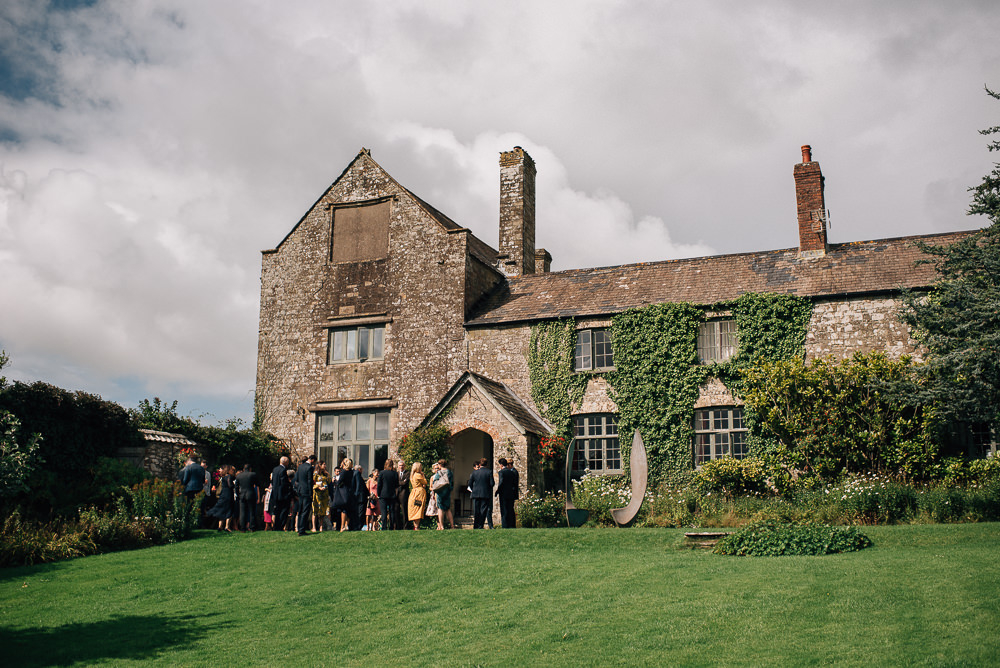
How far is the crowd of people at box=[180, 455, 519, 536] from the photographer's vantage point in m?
18.5

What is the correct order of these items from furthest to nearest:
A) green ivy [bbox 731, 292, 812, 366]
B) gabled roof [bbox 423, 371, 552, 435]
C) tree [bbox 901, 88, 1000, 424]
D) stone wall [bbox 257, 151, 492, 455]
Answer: stone wall [bbox 257, 151, 492, 455] < green ivy [bbox 731, 292, 812, 366] < gabled roof [bbox 423, 371, 552, 435] < tree [bbox 901, 88, 1000, 424]

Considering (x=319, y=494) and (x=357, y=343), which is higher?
(x=357, y=343)

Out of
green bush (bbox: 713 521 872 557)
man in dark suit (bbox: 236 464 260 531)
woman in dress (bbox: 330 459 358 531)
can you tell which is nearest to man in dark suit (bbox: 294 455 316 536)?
woman in dress (bbox: 330 459 358 531)

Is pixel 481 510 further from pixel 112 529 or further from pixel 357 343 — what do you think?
pixel 357 343

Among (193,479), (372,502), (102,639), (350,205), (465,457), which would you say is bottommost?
(102,639)

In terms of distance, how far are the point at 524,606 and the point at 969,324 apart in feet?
36.8

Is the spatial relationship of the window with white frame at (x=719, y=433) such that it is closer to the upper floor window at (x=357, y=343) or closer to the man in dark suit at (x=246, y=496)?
the upper floor window at (x=357, y=343)

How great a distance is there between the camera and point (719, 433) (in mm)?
22297

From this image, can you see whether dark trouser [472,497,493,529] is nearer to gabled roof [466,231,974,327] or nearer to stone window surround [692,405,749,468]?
stone window surround [692,405,749,468]

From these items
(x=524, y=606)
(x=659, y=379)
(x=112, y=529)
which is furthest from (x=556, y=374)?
(x=524, y=606)

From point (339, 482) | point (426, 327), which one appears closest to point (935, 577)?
point (339, 482)

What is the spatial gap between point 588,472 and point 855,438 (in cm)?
683

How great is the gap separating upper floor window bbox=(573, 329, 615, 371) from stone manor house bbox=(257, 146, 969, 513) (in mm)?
40

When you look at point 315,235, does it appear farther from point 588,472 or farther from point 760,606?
point 760,606
